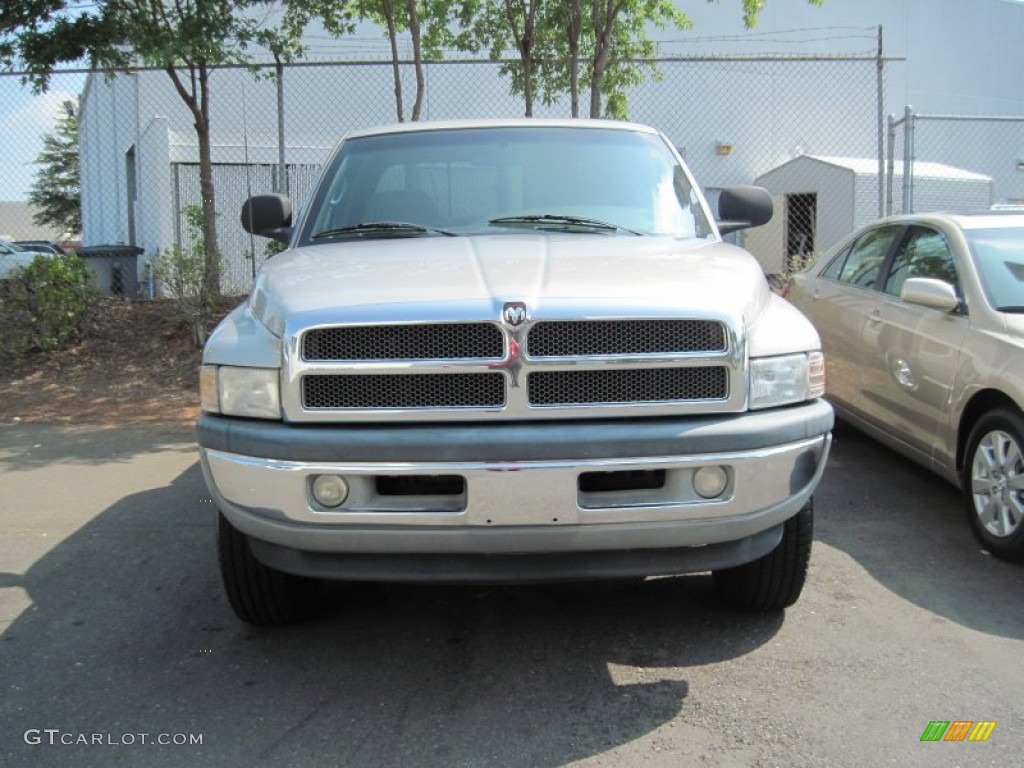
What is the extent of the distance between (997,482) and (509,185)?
262 centimetres

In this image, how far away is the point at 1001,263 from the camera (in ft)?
15.0

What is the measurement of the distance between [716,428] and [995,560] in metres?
→ 2.21

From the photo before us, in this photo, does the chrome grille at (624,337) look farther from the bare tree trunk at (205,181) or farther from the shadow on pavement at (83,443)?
the bare tree trunk at (205,181)

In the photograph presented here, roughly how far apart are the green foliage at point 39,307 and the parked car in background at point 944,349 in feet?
23.9

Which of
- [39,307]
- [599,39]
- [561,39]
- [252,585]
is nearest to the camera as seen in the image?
[252,585]

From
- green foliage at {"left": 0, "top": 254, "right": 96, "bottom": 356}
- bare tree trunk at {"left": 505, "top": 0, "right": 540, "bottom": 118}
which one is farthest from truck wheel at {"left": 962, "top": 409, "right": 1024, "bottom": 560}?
green foliage at {"left": 0, "top": 254, "right": 96, "bottom": 356}

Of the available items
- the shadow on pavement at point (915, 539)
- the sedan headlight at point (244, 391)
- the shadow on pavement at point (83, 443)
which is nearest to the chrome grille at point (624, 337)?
the sedan headlight at point (244, 391)

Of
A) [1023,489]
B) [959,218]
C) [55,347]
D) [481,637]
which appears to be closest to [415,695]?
[481,637]

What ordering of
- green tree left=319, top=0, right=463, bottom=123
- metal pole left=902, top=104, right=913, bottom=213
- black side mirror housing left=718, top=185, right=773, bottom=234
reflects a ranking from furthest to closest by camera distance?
green tree left=319, top=0, right=463, bottom=123
metal pole left=902, top=104, right=913, bottom=213
black side mirror housing left=718, top=185, right=773, bottom=234

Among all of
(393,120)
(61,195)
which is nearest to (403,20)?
(393,120)

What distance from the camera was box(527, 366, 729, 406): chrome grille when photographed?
2.75 m

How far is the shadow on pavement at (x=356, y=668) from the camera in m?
2.67

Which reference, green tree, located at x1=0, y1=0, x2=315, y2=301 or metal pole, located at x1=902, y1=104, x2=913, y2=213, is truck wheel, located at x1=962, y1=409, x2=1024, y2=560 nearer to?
metal pole, located at x1=902, y1=104, x2=913, y2=213

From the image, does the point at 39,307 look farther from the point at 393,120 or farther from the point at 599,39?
the point at 393,120
